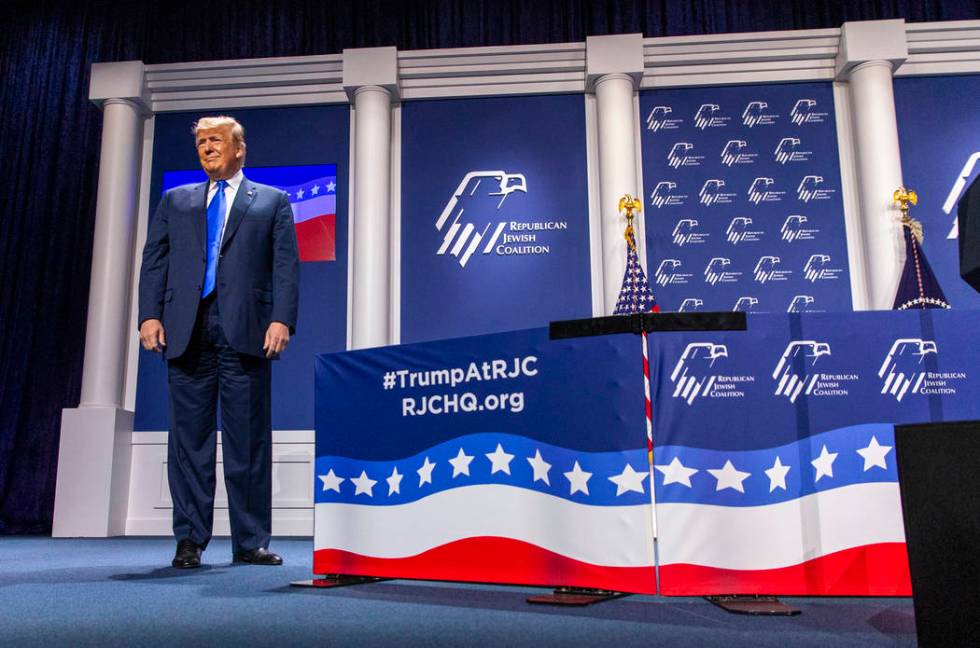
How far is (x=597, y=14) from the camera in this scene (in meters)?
5.93

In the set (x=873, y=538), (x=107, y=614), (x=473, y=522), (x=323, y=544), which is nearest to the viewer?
(x=107, y=614)

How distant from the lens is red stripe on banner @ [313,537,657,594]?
1.96 meters

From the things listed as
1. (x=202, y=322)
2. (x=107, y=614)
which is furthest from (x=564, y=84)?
(x=107, y=614)

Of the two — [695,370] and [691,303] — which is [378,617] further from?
[691,303]

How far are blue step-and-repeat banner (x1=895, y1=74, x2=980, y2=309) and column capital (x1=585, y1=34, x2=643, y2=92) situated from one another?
1848mm

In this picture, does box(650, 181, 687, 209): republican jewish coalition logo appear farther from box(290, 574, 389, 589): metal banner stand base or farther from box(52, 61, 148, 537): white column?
box(290, 574, 389, 589): metal banner stand base

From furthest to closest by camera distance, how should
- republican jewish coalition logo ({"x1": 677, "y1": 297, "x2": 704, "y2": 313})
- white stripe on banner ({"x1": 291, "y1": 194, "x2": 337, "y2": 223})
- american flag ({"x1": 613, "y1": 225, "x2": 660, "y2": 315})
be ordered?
1. white stripe on banner ({"x1": 291, "y1": 194, "x2": 337, "y2": 223})
2. republican jewish coalition logo ({"x1": 677, "y1": 297, "x2": 704, "y2": 313})
3. american flag ({"x1": 613, "y1": 225, "x2": 660, "y2": 315})

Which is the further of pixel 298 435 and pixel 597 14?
pixel 597 14

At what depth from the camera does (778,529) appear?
1.97 meters

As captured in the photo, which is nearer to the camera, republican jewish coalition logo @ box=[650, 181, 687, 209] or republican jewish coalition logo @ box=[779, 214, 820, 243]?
republican jewish coalition logo @ box=[779, 214, 820, 243]

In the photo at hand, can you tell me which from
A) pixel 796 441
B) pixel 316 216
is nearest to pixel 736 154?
pixel 316 216

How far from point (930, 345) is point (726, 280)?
3.49 m

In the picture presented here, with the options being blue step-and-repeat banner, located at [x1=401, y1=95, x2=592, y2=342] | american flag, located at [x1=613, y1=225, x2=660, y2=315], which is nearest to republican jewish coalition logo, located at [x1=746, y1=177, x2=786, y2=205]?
american flag, located at [x1=613, y1=225, x2=660, y2=315]

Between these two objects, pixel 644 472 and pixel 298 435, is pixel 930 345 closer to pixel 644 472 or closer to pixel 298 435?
pixel 644 472
